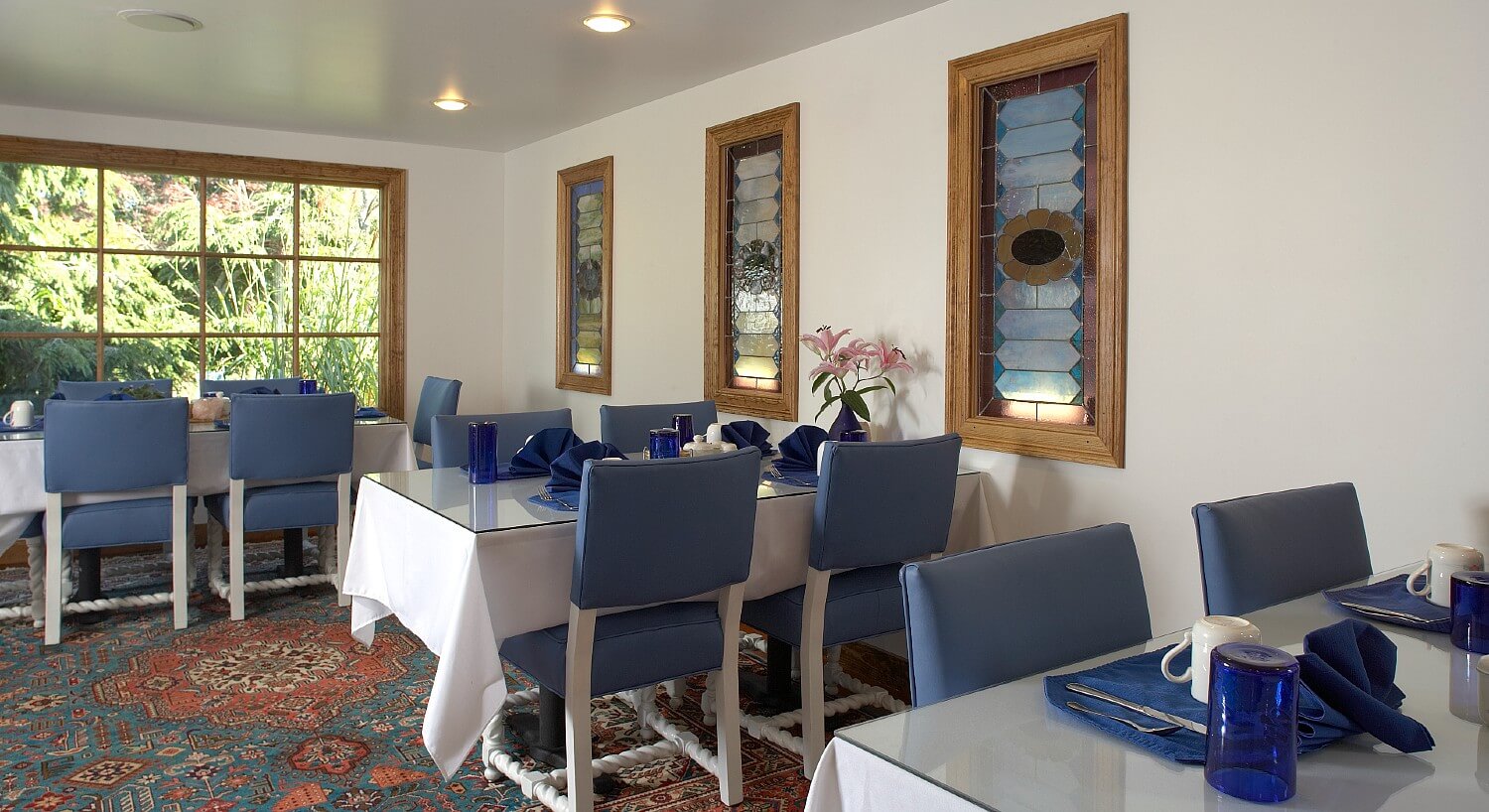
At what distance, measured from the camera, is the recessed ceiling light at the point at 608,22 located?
3762mm

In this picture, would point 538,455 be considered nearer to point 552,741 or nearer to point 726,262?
point 552,741

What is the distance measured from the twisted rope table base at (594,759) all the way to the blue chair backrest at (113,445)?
6.36 ft

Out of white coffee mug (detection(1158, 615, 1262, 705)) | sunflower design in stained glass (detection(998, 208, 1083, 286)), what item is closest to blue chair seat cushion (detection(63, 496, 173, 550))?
sunflower design in stained glass (detection(998, 208, 1083, 286))

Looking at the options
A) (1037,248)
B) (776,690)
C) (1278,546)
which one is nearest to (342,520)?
(776,690)

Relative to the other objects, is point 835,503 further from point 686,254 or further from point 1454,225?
point 686,254

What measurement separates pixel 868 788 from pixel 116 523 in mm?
3974

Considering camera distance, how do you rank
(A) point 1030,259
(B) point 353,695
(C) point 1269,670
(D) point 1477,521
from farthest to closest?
1. (B) point 353,695
2. (A) point 1030,259
3. (D) point 1477,521
4. (C) point 1269,670

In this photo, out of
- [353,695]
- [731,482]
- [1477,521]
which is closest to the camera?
[1477,521]

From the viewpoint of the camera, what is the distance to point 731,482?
8.48ft

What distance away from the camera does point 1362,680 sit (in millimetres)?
1312

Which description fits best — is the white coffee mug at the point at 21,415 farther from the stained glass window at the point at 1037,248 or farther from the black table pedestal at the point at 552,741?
the stained glass window at the point at 1037,248

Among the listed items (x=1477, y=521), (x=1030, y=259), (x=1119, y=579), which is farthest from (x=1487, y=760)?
(x=1030, y=259)

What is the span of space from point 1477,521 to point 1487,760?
137 centimetres

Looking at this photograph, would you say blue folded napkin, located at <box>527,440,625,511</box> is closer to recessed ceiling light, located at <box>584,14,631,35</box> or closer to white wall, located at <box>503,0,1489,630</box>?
white wall, located at <box>503,0,1489,630</box>
